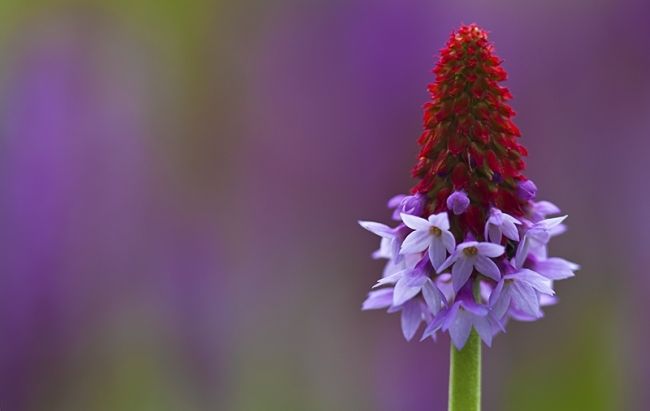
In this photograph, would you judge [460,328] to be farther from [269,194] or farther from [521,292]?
[269,194]

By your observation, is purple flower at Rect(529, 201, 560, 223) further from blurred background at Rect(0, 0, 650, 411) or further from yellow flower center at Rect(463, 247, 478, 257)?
blurred background at Rect(0, 0, 650, 411)

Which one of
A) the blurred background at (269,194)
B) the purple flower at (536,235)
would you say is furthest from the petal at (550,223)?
the blurred background at (269,194)

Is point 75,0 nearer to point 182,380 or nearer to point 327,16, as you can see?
point 327,16

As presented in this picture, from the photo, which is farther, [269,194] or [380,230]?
[269,194]

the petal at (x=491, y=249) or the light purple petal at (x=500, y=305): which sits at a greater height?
the petal at (x=491, y=249)

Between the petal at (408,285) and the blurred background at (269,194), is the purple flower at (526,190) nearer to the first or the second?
the petal at (408,285)

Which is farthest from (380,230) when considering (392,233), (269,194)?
(269,194)

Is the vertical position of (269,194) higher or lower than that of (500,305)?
higher
